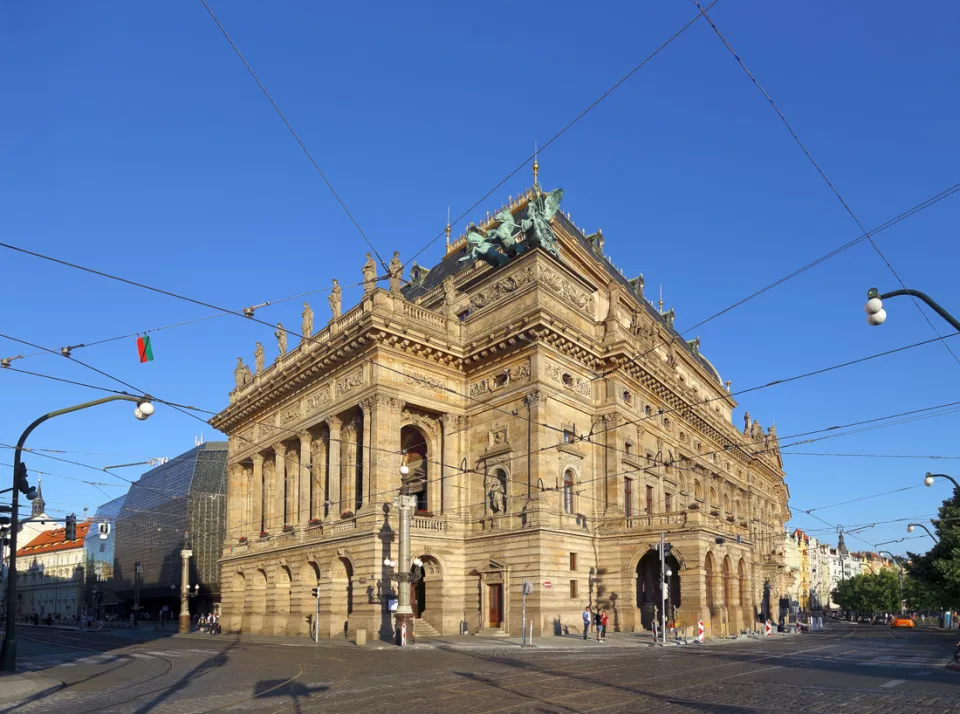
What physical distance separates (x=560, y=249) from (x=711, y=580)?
74.1 feet

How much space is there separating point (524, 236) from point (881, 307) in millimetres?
34028

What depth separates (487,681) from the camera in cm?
1862

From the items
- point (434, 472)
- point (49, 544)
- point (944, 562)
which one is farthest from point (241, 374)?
point (49, 544)

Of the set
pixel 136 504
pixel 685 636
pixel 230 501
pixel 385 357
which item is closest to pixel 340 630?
pixel 385 357

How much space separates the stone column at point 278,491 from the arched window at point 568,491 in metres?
20.9

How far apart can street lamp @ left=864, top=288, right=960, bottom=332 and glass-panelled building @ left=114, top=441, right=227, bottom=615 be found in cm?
Result: 8134

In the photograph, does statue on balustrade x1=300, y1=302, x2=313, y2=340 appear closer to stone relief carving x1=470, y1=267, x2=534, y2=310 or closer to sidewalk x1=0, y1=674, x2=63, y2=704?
stone relief carving x1=470, y1=267, x2=534, y2=310

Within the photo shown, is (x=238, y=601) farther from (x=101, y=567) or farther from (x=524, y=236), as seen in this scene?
(x=101, y=567)

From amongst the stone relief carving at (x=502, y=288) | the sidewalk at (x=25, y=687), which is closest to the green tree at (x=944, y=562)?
the stone relief carving at (x=502, y=288)

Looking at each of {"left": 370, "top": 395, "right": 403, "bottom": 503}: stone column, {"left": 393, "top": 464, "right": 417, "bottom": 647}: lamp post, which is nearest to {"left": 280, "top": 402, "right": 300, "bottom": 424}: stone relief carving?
{"left": 370, "top": 395, "right": 403, "bottom": 503}: stone column

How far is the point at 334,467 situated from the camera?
43.9 meters

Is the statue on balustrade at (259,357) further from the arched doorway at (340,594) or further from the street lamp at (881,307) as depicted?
the street lamp at (881,307)

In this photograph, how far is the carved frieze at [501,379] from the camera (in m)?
40.8

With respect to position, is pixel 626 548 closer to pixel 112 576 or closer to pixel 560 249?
pixel 560 249
